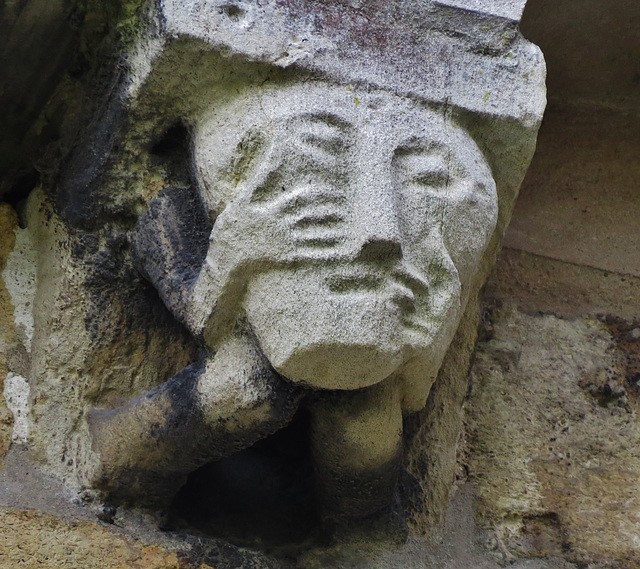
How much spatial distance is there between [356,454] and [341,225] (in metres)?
0.35

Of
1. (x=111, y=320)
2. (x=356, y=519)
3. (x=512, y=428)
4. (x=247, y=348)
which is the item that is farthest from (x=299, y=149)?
(x=512, y=428)

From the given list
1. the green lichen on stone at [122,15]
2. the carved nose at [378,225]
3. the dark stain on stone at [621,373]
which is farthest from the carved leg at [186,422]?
the dark stain on stone at [621,373]

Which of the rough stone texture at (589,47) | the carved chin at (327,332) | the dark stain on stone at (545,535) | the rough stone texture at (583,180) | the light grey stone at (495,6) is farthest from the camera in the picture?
the rough stone texture at (583,180)

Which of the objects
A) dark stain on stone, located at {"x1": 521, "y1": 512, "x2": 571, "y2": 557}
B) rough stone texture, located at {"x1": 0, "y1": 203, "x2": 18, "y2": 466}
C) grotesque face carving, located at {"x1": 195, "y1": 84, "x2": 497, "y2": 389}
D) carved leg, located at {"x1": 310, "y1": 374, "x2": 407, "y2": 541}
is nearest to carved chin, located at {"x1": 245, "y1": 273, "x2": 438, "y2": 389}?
grotesque face carving, located at {"x1": 195, "y1": 84, "x2": 497, "y2": 389}

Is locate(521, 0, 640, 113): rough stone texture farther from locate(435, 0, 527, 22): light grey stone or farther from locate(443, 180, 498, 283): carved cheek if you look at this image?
locate(443, 180, 498, 283): carved cheek

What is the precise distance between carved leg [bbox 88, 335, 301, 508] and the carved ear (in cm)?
10

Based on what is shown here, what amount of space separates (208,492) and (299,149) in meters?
0.63

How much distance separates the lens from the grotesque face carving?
115 cm

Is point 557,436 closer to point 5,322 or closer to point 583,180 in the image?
point 583,180

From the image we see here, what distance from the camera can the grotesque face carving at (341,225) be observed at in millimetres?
1146

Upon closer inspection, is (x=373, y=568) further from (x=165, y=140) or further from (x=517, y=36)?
(x=517, y=36)

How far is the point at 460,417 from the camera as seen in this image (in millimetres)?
1662

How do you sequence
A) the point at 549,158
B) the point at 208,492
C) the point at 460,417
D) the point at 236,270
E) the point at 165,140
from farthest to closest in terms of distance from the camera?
1. the point at 549,158
2. the point at 460,417
3. the point at 208,492
4. the point at 165,140
5. the point at 236,270

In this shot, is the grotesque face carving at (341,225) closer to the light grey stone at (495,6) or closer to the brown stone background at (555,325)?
the light grey stone at (495,6)
